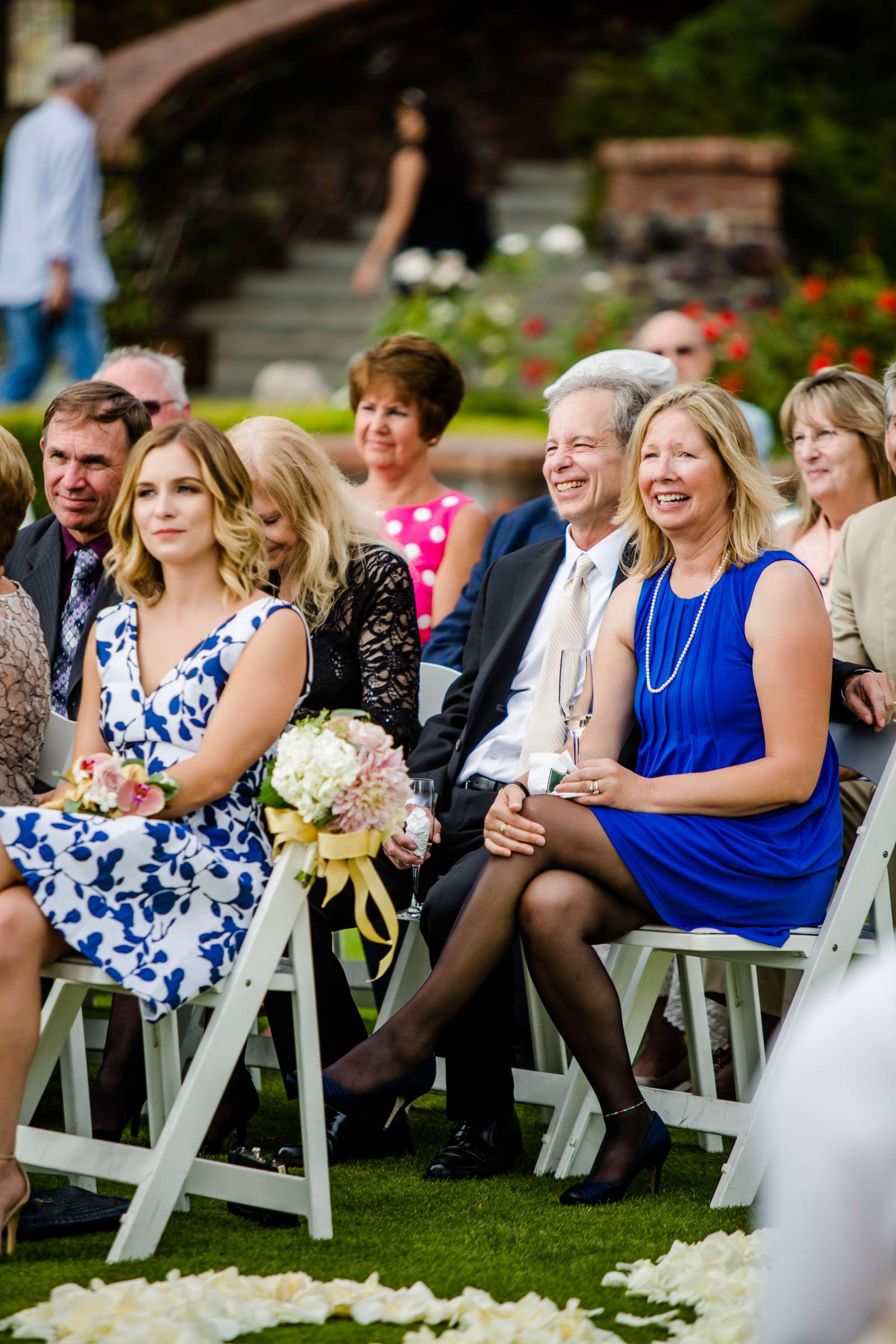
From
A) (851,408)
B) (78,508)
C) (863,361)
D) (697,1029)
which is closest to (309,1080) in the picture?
(697,1029)

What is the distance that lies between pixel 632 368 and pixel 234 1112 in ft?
7.21

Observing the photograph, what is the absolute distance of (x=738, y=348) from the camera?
8461mm

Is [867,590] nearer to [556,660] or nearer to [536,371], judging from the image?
[556,660]

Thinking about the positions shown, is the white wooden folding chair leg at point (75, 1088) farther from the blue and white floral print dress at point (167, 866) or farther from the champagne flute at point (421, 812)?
the champagne flute at point (421, 812)

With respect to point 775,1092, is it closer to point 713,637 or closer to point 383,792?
point 383,792

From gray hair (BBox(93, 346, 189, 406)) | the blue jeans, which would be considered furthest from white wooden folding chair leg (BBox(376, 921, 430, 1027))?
the blue jeans

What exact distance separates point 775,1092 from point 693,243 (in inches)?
390

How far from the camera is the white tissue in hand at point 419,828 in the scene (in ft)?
13.3

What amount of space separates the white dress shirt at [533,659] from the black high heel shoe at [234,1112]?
915 mm

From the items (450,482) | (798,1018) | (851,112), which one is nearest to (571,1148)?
(798,1018)

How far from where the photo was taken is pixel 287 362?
12.5 metres

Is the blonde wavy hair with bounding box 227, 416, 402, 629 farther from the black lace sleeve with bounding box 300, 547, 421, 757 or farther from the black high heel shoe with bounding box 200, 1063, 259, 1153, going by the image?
the black high heel shoe with bounding box 200, 1063, 259, 1153

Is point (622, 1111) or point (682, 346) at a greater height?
point (682, 346)

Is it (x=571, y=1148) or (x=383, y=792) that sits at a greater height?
(x=383, y=792)
